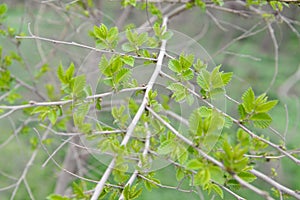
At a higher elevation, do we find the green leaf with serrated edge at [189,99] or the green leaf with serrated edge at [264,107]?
the green leaf with serrated edge at [264,107]

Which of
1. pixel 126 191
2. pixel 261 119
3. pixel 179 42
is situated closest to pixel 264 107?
pixel 261 119

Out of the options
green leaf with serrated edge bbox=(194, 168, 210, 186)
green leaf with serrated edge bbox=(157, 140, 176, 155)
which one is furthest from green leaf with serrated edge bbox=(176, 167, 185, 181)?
green leaf with serrated edge bbox=(194, 168, 210, 186)

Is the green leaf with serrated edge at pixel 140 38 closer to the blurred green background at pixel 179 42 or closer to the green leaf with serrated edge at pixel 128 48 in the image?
the green leaf with serrated edge at pixel 128 48

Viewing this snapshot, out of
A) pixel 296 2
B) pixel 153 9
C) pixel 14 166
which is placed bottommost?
pixel 14 166

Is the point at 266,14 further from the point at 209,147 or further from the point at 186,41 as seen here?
the point at 209,147

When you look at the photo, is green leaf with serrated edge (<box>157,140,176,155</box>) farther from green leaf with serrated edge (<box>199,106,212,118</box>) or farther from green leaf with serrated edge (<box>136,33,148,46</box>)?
green leaf with serrated edge (<box>136,33,148,46</box>)

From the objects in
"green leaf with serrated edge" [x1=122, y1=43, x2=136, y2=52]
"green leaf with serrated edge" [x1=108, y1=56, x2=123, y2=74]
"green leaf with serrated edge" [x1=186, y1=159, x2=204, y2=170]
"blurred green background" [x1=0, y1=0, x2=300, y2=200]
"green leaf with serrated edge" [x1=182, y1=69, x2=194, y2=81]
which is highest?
"green leaf with serrated edge" [x1=122, y1=43, x2=136, y2=52]

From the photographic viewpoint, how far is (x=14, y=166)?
2.58 m

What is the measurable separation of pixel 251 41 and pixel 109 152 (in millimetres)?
3781

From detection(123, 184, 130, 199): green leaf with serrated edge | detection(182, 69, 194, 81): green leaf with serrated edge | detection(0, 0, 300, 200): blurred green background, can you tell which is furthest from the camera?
detection(0, 0, 300, 200): blurred green background

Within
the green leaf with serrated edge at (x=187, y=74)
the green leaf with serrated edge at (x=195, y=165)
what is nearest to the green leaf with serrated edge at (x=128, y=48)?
the green leaf with serrated edge at (x=187, y=74)

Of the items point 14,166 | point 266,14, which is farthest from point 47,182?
point 266,14

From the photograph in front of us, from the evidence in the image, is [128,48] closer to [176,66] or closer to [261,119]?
[176,66]

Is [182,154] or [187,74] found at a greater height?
[187,74]
